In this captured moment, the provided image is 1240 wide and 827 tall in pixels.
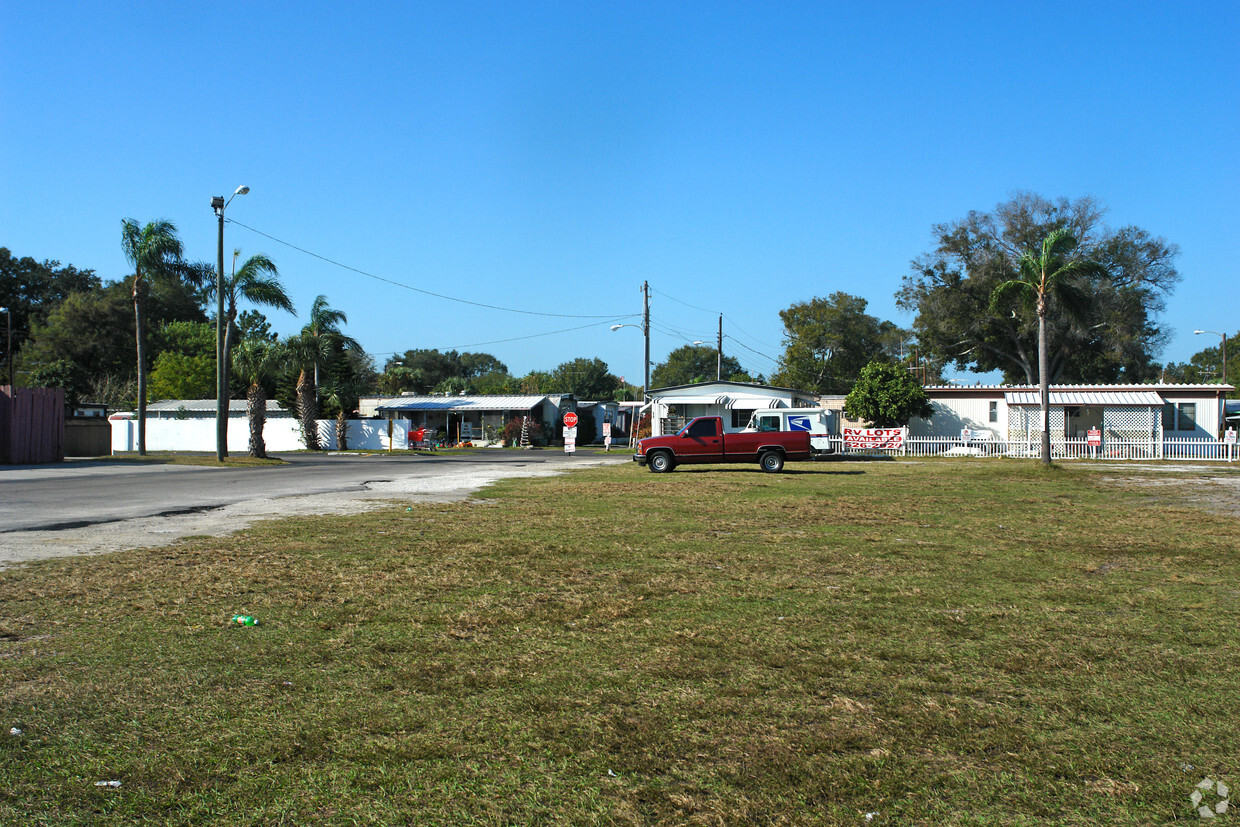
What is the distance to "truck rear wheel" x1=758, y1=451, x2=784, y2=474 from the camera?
83.5 ft

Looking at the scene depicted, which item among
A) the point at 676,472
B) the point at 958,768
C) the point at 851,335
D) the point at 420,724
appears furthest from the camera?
the point at 851,335

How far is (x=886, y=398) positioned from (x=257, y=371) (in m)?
30.2

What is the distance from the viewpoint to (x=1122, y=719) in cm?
420

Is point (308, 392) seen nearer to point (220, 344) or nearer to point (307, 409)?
point (307, 409)

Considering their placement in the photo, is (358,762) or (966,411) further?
(966,411)

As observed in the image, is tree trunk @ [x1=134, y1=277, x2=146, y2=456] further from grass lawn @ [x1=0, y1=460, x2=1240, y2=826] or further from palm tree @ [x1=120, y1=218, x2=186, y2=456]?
grass lawn @ [x1=0, y1=460, x2=1240, y2=826]

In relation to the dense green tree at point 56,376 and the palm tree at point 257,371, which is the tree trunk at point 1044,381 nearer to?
the palm tree at point 257,371

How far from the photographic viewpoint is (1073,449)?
116 ft

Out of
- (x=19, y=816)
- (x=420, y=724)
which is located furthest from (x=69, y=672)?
(x=420, y=724)

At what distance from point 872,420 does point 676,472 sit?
19.0 m

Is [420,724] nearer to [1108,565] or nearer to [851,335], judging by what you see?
[1108,565]

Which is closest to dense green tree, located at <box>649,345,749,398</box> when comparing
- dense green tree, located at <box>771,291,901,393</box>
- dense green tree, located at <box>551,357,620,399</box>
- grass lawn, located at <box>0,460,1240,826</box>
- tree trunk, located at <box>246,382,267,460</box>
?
dense green tree, located at <box>551,357,620,399</box>

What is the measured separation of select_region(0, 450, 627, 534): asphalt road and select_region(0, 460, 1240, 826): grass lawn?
15.9ft

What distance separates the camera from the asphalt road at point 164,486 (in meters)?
13.3
